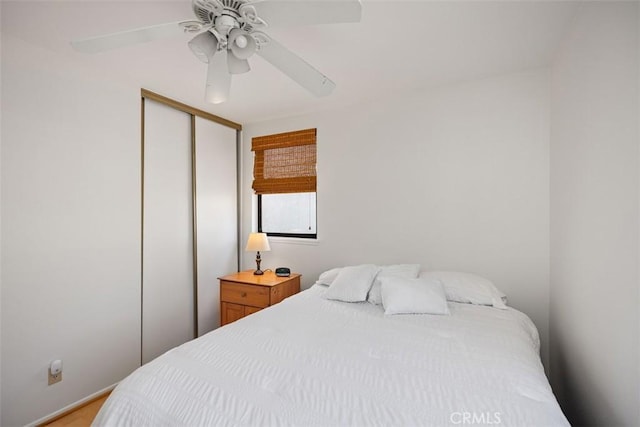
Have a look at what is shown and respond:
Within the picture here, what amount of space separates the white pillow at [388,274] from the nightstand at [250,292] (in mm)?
980

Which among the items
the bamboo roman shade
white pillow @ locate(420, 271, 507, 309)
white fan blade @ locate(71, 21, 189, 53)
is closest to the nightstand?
the bamboo roman shade

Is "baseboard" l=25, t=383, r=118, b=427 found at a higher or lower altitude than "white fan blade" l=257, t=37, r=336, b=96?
lower

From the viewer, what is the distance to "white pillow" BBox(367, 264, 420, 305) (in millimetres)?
2146

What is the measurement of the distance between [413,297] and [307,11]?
163 cm

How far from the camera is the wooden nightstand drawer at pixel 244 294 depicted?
9.11 ft

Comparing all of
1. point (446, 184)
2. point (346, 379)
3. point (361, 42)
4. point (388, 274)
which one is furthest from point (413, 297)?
point (361, 42)

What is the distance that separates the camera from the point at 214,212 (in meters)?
3.28

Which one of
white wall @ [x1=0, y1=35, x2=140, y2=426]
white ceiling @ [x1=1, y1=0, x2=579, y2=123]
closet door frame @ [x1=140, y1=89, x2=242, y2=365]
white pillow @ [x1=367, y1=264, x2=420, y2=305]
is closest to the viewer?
white ceiling @ [x1=1, y1=0, x2=579, y2=123]

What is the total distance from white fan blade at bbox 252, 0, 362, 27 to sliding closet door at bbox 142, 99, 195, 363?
195 cm

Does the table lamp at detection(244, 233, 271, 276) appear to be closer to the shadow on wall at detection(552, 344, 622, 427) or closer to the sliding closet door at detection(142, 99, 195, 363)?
the sliding closet door at detection(142, 99, 195, 363)

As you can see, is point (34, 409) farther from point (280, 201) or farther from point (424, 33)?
point (424, 33)

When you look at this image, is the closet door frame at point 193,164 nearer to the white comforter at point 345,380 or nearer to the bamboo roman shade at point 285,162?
the bamboo roman shade at point 285,162

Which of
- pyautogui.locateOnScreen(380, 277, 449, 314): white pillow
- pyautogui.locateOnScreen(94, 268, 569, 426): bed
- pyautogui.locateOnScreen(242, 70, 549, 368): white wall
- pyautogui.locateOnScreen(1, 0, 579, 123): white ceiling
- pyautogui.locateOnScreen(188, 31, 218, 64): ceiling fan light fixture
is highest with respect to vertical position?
pyautogui.locateOnScreen(1, 0, 579, 123): white ceiling

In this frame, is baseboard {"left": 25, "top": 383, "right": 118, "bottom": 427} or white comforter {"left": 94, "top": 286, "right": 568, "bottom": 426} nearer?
white comforter {"left": 94, "top": 286, "right": 568, "bottom": 426}
